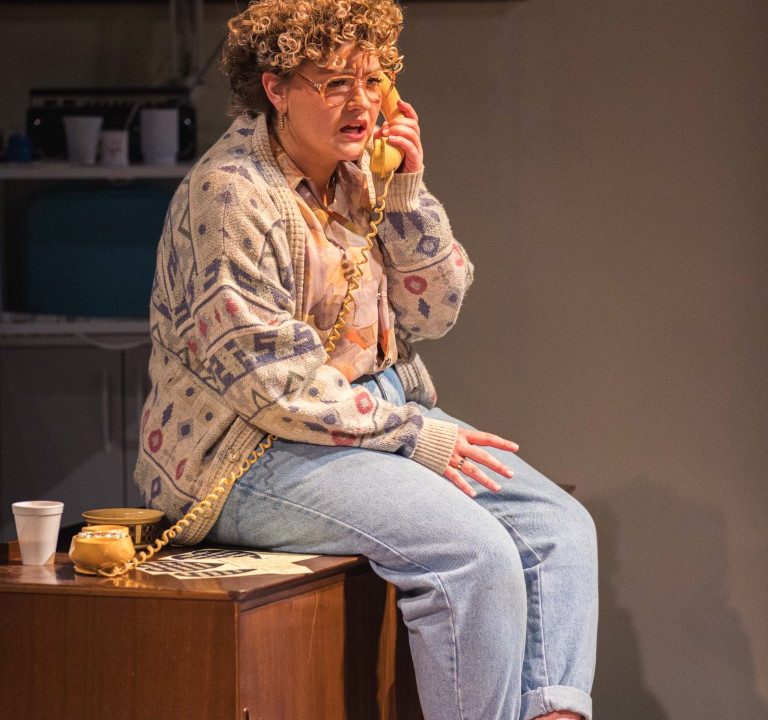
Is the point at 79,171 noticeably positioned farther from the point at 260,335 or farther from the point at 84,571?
the point at 84,571

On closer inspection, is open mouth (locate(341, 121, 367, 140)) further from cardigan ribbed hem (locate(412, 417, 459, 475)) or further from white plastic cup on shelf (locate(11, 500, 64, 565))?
white plastic cup on shelf (locate(11, 500, 64, 565))

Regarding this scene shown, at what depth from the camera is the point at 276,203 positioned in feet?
5.88

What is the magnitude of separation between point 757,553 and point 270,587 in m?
1.81

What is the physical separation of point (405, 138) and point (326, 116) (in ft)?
0.48

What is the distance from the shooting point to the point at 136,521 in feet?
5.78

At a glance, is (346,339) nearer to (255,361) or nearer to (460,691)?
(255,361)

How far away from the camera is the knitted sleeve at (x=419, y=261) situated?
1.97 metres

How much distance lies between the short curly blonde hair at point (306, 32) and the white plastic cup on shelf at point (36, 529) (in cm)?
72

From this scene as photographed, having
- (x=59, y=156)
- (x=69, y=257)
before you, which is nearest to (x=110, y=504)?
(x=69, y=257)

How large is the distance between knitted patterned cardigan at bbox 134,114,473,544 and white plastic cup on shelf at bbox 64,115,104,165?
0.98 metres

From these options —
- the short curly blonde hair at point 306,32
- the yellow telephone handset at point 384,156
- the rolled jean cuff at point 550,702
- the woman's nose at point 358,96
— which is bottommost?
the rolled jean cuff at point 550,702

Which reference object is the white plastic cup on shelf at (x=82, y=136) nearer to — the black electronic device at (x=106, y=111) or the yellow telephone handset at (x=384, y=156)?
the black electronic device at (x=106, y=111)

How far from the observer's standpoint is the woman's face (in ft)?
6.01

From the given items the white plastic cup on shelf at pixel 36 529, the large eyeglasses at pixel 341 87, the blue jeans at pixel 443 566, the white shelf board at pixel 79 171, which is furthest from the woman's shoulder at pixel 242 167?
the white shelf board at pixel 79 171
